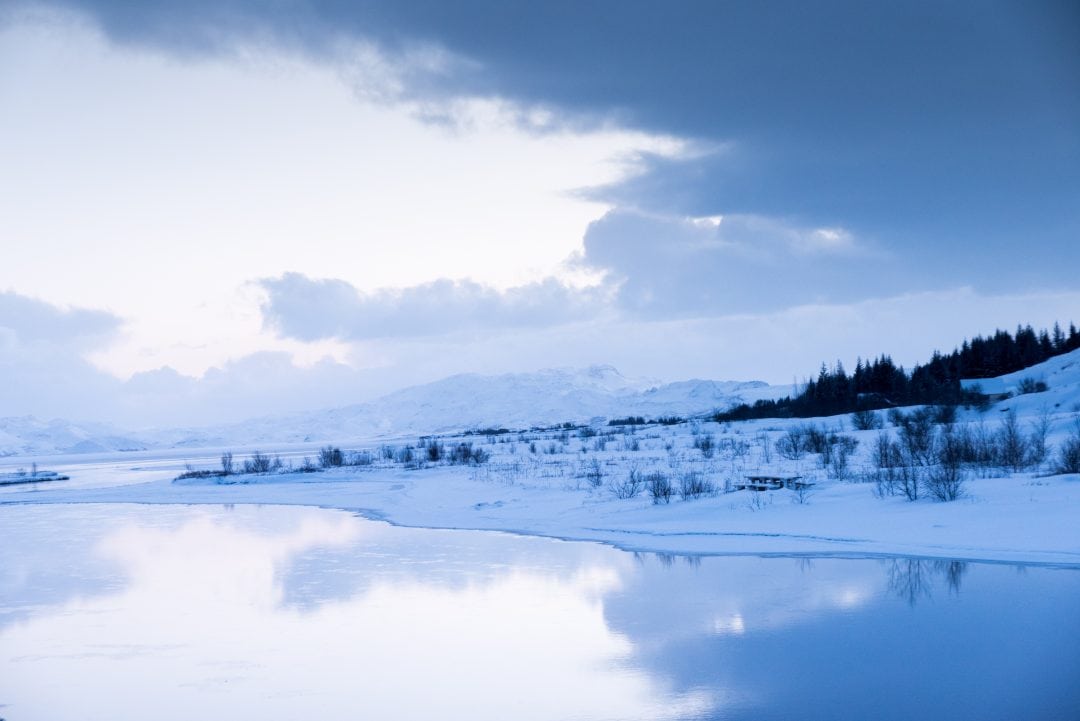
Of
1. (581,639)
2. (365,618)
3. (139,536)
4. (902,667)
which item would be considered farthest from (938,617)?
(139,536)

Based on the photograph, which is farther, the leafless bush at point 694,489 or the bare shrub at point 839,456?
the bare shrub at point 839,456

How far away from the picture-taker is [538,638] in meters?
10.8

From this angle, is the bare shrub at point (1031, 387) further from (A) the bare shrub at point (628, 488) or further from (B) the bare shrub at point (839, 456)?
(A) the bare shrub at point (628, 488)

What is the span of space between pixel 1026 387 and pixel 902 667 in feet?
168

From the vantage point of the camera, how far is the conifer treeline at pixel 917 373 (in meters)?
68.8

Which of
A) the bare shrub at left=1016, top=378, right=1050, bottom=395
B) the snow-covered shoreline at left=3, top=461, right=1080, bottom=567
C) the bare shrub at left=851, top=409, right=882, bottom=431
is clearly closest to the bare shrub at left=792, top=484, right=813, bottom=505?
the snow-covered shoreline at left=3, top=461, right=1080, bottom=567

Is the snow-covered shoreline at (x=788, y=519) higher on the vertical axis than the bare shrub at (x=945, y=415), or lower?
lower

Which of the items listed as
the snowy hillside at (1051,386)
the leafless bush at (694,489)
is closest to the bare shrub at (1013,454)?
the leafless bush at (694,489)

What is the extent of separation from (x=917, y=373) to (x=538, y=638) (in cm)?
7495

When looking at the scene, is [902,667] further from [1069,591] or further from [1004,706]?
[1069,591]

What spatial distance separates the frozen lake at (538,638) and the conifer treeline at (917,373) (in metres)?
54.2

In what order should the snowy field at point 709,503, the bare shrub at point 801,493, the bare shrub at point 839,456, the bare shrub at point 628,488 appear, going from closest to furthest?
the snowy field at point 709,503
the bare shrub at point 801,493
the bare shrub at point 628,488
the bare shrub at point 839,456

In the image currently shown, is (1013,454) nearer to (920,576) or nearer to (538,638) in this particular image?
(920,576)

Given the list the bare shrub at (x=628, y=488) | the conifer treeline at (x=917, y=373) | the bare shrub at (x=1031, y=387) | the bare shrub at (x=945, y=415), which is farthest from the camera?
the conifer treeline at (x=917, y=373)
